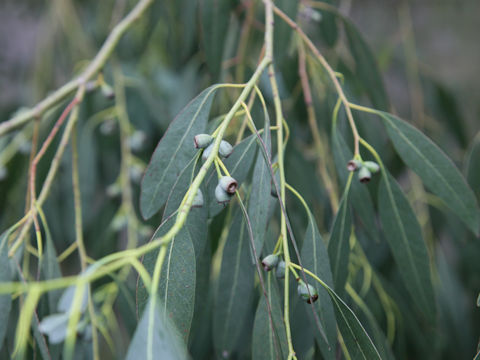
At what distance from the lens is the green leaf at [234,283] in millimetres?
653

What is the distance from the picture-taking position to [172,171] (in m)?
0.62

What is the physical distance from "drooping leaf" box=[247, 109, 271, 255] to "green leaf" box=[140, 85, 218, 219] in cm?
10

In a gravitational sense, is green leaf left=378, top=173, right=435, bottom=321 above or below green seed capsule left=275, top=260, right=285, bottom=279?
below

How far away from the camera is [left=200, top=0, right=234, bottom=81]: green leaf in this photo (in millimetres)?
948

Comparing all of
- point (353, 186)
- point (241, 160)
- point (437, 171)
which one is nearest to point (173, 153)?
point (241, 160)

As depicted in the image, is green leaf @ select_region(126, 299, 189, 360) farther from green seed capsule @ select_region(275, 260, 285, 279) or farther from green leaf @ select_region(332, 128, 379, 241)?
green leaf @ select_region(332, 128, 379, 241)

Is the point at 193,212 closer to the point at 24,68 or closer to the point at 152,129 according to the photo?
the point at 152,129

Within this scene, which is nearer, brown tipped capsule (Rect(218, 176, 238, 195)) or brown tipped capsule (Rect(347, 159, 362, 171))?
brown tipped capsule (Rect(218, 176, 238, 195))

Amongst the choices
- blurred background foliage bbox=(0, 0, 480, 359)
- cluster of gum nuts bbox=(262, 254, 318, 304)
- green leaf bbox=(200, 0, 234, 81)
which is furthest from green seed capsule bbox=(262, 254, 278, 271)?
green leaf bbox=(200, 0, 234, 81)

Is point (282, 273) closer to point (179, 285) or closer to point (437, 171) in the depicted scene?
point (179, 285)

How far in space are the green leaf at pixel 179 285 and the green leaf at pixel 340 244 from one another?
0.26 meters

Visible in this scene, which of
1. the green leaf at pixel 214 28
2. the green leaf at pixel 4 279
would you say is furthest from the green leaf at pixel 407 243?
the green leaf at pixel 4 279

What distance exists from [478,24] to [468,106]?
38cm

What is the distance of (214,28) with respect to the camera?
3.14 feet
